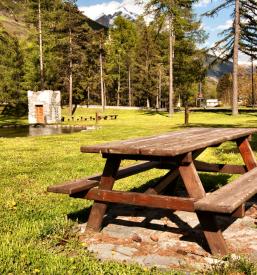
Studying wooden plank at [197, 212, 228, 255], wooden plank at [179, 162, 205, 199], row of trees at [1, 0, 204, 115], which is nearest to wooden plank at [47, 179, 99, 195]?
wooden plank at [179, 162, 205, 199]

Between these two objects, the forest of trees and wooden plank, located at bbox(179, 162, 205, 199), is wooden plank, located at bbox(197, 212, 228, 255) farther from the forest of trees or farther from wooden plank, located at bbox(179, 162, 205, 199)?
the forest of trees

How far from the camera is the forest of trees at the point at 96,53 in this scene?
44.6 m

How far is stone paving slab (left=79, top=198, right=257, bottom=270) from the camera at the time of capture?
4359 mm

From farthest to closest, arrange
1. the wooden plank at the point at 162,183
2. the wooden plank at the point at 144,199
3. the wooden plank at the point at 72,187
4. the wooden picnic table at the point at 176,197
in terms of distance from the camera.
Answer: the wooden plank at the point at 162,183, the wooden plank at the point at 72,187, the wooden plank at the point at 144,199, the wooden picnic table at the point at 176,197

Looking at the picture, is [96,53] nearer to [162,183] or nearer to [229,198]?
[162,183]

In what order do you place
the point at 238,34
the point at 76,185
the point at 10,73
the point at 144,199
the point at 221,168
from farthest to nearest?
the point at 10,73
the point at 238,34
the point at 221,168
the point at 76,185
the point at 144,199

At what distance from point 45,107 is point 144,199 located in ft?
121

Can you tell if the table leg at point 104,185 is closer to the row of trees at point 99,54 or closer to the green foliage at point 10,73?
the row of trees at point 99,54

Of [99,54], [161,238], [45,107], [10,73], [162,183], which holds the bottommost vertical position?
[161,238]

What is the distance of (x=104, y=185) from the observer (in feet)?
17.3

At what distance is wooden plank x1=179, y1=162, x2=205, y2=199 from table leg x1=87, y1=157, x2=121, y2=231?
3.03 feet

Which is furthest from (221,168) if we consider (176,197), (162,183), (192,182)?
(176,197)

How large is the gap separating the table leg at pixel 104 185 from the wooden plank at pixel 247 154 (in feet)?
10.1

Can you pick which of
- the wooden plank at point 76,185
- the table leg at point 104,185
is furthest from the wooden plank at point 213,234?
the wooden plank at point 76,185
